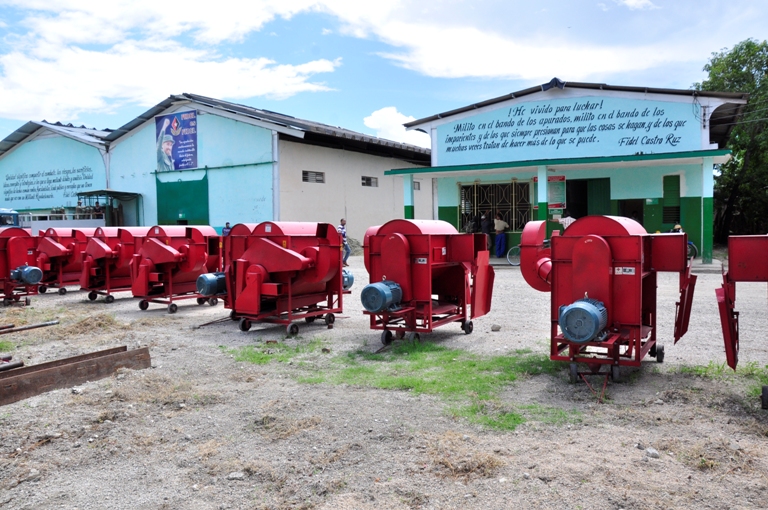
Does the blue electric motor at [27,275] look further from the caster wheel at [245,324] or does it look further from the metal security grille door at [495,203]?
the metal security grille door at [495,203]

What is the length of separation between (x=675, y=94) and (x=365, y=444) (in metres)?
17.7

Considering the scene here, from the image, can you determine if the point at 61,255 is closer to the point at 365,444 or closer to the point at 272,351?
the point at 272,351

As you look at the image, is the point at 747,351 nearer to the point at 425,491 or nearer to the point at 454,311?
the point at 454,311

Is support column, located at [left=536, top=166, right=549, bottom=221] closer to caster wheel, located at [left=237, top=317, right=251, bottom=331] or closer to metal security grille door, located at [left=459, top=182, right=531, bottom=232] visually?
metal security grille door, located at [left=459, top=182, right=531, bottom=232]

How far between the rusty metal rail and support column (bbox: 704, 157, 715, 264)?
649 inches

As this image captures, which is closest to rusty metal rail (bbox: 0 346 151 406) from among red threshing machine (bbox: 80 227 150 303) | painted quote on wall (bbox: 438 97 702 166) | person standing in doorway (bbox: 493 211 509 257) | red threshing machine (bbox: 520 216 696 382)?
red threshing machine (bbox: 520 216 696 382)

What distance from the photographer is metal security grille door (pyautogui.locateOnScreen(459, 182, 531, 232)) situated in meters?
21.4

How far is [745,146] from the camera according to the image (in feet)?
90.9

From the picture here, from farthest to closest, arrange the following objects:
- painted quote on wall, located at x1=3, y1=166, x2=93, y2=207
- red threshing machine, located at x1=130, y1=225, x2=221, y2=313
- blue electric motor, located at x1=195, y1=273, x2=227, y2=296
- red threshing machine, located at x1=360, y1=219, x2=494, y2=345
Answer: painted quote on wall, located at x1=3, y1=166, x2=93, y2=207, red threshing machine, located at x1=130, y1=225, x2=221, y2=313, blue electric motor, located at x1=195, y1=273, x2=227, y2=296, red threshing machine, located at x1=360, y1=219, x2=494, y2=345

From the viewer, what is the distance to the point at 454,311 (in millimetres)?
8766

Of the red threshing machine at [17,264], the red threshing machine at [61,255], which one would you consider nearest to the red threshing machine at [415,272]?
the red threshing machine at [17,264]

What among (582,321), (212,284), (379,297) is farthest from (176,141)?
(582,321)

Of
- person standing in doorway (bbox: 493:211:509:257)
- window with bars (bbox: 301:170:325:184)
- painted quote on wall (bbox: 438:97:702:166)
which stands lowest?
person standing in doorway (bbox: 493:211:509:257)

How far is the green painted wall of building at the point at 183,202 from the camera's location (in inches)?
1025
